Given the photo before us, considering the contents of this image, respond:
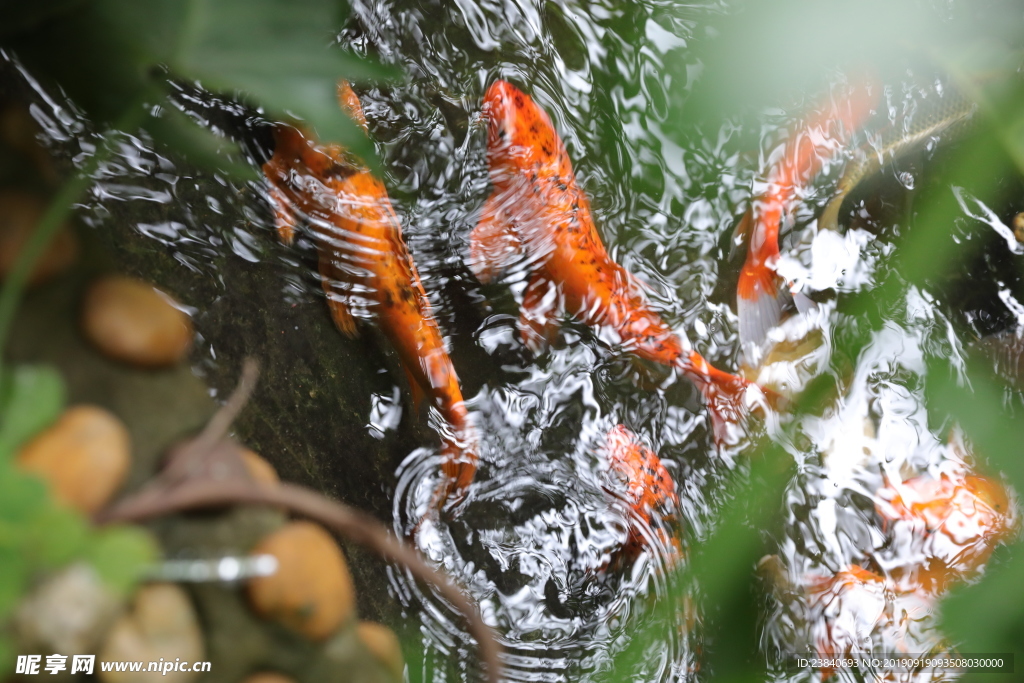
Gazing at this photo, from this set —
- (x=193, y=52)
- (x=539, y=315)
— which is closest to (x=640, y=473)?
(x=539, y=315)

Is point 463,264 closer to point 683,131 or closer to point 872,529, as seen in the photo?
point 683,131

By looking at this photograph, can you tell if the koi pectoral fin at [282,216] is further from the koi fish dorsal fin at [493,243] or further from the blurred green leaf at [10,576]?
the blurred green leaf at [10,576]

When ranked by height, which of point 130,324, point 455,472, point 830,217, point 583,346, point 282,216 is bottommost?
point 455,472

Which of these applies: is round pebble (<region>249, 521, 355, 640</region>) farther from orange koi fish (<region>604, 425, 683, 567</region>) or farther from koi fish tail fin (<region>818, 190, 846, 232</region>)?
koi fish tail fin (<region>818, 190, 846, 232</region>)

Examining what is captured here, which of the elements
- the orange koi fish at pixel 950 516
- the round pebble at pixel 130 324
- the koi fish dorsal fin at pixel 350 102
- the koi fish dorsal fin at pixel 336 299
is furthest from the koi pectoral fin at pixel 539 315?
the round pebble at pixel 130 324

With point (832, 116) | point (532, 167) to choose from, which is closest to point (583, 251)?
point (532, 167)

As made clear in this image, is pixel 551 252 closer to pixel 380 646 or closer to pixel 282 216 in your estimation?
pixel 282 216

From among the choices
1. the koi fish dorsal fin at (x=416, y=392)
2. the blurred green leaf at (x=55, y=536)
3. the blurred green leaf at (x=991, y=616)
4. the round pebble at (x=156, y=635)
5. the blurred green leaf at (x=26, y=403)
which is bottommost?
the blurred green leaf at (x=991, y=616)
